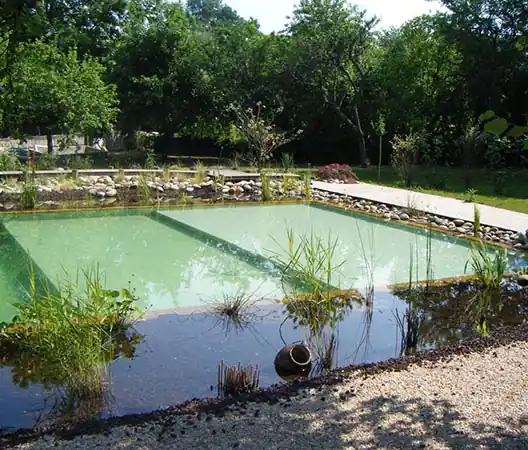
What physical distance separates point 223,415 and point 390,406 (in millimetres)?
811

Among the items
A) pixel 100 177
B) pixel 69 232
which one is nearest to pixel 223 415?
pixel 69 232

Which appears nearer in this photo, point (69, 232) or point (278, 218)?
point (69, 232)

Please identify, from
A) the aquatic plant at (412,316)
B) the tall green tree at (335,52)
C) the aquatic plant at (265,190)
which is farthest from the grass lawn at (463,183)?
the aquatic plant at (412,316)

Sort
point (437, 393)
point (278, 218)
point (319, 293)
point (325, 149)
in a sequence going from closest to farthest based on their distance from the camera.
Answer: point (437, 393)
point (319, 293)
point (278, 218)
point (325, 149)

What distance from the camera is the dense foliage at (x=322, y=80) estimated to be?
1611 centimetres

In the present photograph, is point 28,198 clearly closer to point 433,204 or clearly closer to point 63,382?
point 433,204

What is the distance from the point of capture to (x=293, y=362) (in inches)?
149

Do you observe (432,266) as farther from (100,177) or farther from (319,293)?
(100,177)

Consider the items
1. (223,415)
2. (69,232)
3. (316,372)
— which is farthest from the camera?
(69,232)

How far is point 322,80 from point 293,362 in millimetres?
15826

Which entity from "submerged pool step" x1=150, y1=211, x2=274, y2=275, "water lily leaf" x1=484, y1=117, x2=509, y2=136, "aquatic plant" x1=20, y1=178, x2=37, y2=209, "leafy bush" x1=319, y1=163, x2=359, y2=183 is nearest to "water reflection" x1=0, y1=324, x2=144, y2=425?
"water lily leaf" x1=484, y1=117, x2=509, y2=136

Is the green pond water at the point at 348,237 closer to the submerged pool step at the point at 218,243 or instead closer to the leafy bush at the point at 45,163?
the submerged pool step at the point at 218,243

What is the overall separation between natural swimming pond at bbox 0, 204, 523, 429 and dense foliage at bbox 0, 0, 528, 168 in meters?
6.31

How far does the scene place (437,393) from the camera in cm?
316
